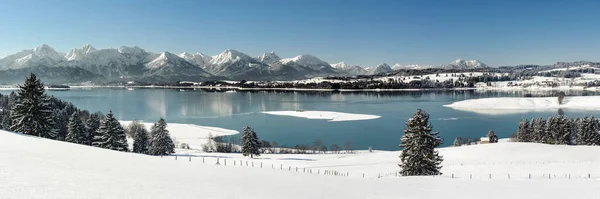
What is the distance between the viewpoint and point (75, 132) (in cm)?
4634

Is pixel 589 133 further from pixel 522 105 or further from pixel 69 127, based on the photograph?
pixel 69 127

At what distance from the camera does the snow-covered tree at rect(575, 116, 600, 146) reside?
53.6m

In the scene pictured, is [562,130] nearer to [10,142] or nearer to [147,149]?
[147,149]

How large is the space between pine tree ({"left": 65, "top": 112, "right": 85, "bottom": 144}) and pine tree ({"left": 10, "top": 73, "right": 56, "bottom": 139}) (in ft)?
28.2

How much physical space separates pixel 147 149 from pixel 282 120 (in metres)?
41.1

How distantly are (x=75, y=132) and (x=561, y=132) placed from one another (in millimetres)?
65691

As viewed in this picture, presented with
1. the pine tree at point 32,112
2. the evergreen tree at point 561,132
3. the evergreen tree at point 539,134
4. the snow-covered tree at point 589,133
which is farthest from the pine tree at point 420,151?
the snow-covered tree at point 589,133

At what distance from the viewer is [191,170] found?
15945mm

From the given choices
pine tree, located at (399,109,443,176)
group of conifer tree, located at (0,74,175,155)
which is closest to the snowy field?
pine tree, located at (399,109,443,176)

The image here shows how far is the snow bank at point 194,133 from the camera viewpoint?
202ft

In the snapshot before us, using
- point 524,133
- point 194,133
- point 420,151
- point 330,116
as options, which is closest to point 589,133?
point 524,133

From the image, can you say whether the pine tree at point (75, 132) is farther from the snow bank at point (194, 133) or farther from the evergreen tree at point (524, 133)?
the evergreen tree at point (524, 133)

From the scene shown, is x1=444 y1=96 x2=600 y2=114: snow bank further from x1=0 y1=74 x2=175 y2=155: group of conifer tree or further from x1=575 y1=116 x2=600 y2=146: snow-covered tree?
x1=0 y1=74 x2=175 y2=155: group of conifer tree

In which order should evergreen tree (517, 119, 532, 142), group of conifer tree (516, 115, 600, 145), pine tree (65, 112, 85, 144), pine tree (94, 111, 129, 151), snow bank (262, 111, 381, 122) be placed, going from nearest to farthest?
1. pine tree (94, 111, 129, 151)
2. pine tree (65, 112, 85, 144)
3. group of conifer tree (516, 115, 600, 145)
4. evergreen tree (517, 119, 532, 142)
5. snow bank (262, 111, 381, 122)
